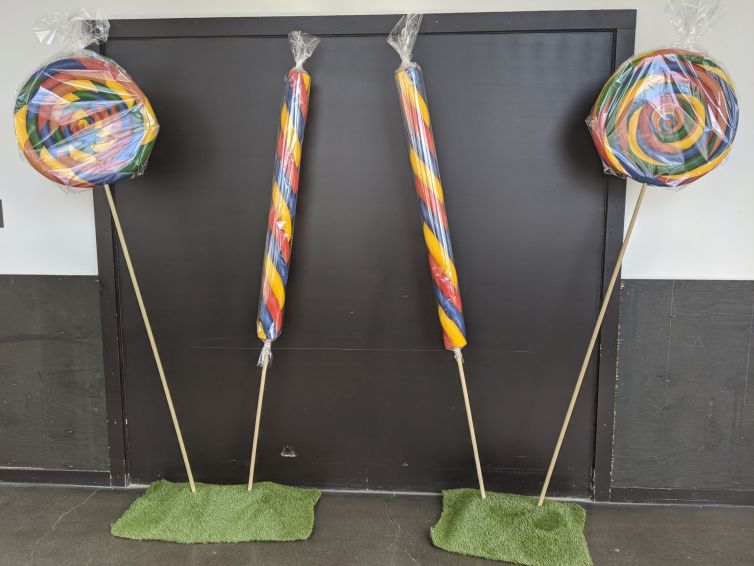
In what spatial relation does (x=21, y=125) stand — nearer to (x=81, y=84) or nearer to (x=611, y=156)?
(x=81, y=84)

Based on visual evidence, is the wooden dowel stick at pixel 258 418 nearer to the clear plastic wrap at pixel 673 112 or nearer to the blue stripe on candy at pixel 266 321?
the blue stripe on candy at pixel 266 321

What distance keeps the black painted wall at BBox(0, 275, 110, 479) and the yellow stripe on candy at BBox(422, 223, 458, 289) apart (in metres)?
1.30

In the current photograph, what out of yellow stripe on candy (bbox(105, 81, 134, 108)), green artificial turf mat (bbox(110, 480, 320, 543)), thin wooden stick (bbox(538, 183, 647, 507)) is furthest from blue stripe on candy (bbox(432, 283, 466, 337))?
yellow stripe on candy (bbox(105, 81, 134, 108))

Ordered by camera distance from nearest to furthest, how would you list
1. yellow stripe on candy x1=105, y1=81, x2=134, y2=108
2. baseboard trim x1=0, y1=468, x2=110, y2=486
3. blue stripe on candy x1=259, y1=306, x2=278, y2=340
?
yellow stripe on candy x1=105, y1=81, x2=134, y2=108 → blue stripe on candy x1=259, y1=306, x2=278, y2=340 → baseboard trim x1=0, y1=468, x2=110, y2=486

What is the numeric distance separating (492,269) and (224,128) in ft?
3.60

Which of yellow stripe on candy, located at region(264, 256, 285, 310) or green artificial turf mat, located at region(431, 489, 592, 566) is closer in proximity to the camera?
green artificial turf mat, located at region(431, 489, 592, 566)

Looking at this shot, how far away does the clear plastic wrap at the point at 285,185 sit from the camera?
1894 mm

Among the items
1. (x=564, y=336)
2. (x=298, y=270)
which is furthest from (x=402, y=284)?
(x=564, y=336)

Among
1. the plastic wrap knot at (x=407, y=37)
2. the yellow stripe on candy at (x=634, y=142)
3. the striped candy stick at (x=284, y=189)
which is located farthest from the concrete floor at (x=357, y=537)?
the plastic wrap knot at (x=407, y=37)

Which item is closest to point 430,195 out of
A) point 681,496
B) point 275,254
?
point 275,254

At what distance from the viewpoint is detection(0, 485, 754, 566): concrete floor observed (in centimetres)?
184

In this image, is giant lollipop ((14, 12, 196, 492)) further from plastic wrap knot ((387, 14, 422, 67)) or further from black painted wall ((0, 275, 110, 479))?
plastic wrap knot ((387, 14, 422, 67))

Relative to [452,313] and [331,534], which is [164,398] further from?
[452,313]

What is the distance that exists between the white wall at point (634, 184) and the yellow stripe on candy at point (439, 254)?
0.69 metres
